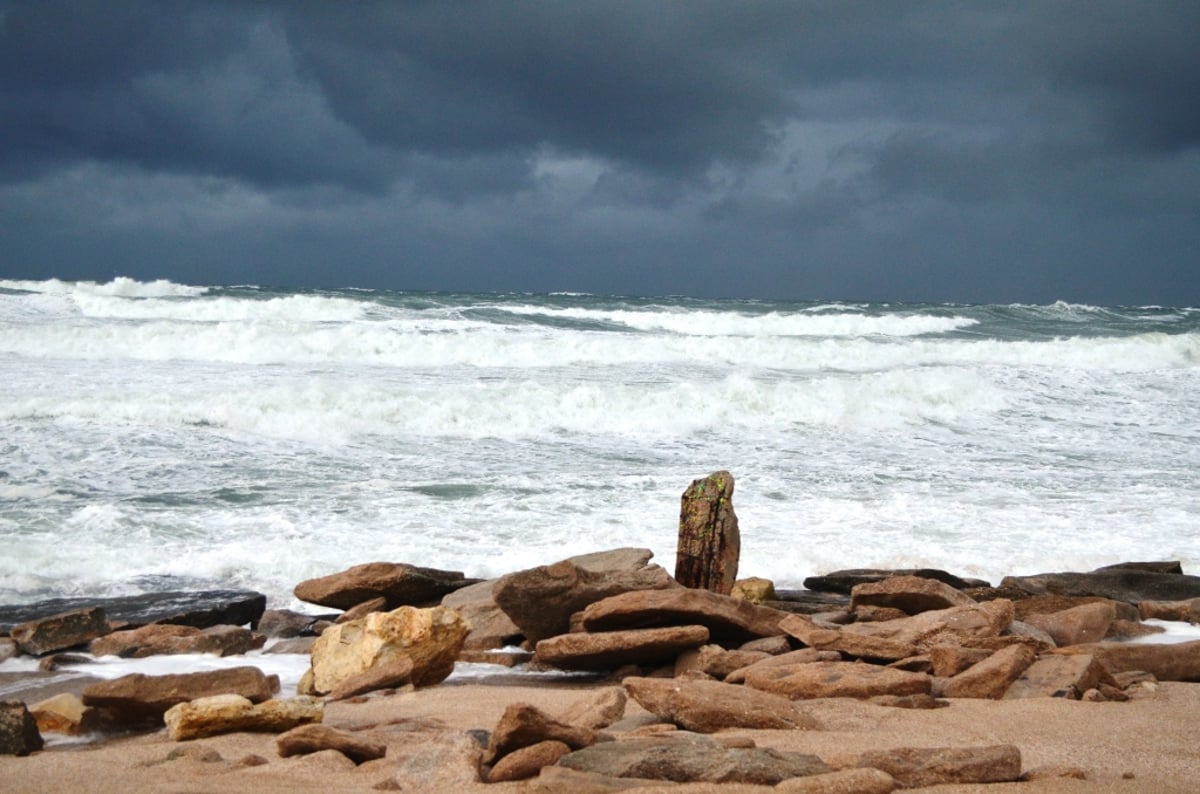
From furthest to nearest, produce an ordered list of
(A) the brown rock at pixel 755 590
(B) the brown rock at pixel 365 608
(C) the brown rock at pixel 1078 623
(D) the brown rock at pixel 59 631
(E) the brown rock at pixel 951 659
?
1. (A) the brown rock at pixel 755 590
2. (B) the brown rock at pixel 365 608
3. (C) the brown rock at pixel 1078 623
4. (D) the brown rock at pixel 59 631
5. (E) the brown rock at pixel 951 659

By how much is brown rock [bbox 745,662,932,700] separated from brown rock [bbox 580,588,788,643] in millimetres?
741

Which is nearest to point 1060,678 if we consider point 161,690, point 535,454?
point 161,690

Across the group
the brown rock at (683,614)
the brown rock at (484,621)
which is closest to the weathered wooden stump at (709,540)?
the brown rock at (683,614)

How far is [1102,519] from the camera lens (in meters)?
11.1

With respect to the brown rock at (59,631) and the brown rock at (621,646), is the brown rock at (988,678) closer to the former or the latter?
the brown rock at (621,646)

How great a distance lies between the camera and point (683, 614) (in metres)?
5.97

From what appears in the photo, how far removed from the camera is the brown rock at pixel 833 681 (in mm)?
5035

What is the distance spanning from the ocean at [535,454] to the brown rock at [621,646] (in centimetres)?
293

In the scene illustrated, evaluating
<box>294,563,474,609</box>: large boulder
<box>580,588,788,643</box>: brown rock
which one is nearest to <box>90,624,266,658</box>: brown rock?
<box>294,563,474,609</box>: large boulder

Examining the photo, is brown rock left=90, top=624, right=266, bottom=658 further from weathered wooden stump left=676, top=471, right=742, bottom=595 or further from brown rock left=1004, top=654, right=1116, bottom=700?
brown rock left=1004, top=654, right=1116, bottom=700

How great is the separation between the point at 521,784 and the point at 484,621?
135 inches

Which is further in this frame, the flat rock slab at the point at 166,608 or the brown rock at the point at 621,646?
the flat rock slab at the point at 166,608

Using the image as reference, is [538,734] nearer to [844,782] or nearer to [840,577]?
[844,782]

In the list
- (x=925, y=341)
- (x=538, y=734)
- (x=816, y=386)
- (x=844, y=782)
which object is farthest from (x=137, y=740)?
(x=925, y=341)
